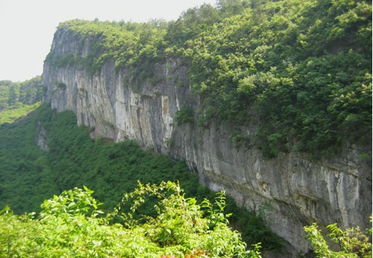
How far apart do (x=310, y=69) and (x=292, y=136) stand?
2.91 meters

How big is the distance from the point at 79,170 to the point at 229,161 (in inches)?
777

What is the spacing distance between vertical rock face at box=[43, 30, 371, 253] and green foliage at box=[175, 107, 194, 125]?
38cm

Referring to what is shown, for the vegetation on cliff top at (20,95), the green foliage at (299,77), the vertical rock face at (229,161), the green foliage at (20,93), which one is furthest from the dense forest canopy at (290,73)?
the green foliage at (20,93)

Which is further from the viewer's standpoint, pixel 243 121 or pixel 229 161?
pixel 229 161

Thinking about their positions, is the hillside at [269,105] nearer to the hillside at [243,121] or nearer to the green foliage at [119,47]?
the hillside at [243,121]

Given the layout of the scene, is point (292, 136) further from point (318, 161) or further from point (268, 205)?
point (268, 205)

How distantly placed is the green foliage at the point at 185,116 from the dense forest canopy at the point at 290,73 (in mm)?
1643

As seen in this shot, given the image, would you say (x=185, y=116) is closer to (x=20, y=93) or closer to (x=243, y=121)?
(x=243, y=121)

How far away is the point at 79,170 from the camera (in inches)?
1328

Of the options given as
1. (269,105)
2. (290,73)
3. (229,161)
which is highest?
(290,73)

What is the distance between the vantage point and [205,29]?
27.8 metres

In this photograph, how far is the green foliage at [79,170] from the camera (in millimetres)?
20094

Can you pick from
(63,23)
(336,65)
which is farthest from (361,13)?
(63,23)

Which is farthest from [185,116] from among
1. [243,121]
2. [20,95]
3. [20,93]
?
[20,93]
